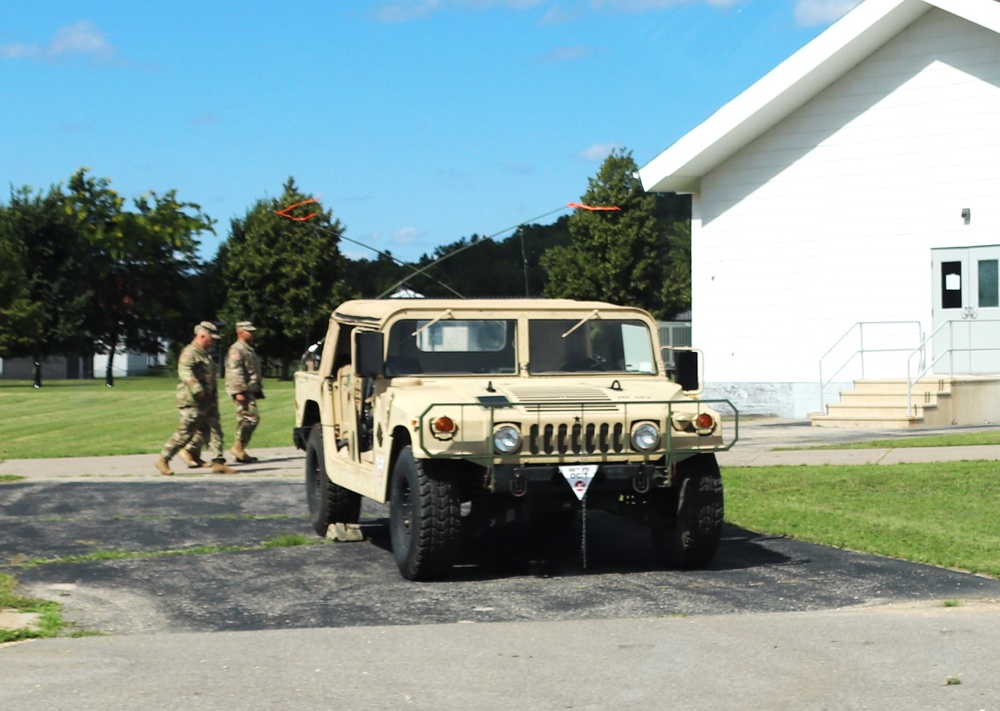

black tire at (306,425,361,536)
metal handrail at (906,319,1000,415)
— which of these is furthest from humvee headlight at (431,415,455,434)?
metal handrail at (906,319,1000,415)

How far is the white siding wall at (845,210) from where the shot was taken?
24766mm

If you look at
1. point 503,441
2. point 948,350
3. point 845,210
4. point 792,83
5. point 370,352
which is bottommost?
point 503,441

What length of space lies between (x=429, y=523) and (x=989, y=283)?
56.8 ft

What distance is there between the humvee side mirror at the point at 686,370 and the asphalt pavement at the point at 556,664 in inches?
101

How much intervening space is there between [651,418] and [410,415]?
153 cm

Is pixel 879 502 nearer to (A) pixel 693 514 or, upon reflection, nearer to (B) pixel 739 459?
(A) pixel 693 514

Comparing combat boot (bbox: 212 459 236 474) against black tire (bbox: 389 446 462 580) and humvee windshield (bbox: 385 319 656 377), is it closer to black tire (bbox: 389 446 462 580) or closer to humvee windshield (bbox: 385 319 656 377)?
humvee windshield (bbox: 385 319 656 377)

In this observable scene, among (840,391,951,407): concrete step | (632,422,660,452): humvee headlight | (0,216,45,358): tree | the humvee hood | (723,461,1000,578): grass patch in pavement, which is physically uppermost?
(0,216,45,358): tree

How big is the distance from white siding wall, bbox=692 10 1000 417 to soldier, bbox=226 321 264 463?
11426 mm

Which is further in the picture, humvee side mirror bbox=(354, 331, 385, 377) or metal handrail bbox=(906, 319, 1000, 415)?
metal handrail bbox=(906, 319, 1000, 415)

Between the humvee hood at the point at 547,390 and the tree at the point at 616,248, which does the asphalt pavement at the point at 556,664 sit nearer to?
the humvee hood at the point at 547,390

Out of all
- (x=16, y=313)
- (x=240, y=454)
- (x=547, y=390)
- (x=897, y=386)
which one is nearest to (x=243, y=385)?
(x=240, y=454)

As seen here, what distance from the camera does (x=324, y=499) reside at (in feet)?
38.9

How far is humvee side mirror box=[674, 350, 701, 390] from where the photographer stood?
11.0 m
